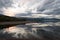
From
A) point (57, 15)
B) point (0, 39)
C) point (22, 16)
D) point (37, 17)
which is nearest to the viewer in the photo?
point (0, 39)

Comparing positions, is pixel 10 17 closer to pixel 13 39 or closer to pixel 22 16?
pixel 22 16

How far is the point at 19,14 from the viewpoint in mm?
16438

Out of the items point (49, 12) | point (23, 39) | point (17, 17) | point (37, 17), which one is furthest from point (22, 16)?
point (23, 39)

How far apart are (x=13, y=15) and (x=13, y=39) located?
11.4m

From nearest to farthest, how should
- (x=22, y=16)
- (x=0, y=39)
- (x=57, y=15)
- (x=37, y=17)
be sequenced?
(x=0, y=39)
(x=57, y=15)
(x=37, y=17)
(x=22, y=16)

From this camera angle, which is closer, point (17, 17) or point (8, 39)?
point (8, 39)

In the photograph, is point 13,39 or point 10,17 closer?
point 13,39

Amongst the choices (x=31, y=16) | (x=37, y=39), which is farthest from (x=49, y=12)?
(x=37, y=39)

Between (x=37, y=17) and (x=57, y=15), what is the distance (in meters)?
2.31

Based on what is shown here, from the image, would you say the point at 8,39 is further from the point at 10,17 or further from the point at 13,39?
the point at 10,17

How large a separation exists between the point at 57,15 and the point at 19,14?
4284mm

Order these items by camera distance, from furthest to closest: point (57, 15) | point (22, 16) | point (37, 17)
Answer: point (22, 16) → point (37, 17) → point (57, 15)

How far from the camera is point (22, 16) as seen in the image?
681 inches

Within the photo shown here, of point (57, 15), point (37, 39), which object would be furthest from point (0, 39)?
point (57, 15)
